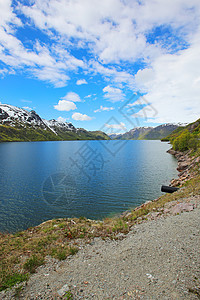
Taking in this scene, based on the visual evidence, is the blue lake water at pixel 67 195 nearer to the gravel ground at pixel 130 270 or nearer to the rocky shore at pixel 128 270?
the rocky shore at pixel 128 270

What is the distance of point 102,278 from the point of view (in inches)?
338

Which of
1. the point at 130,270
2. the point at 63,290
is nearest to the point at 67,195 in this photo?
the point at 63,290

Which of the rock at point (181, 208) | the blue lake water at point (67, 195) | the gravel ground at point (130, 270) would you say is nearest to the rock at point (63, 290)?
the gravel ground at point (130, 270)

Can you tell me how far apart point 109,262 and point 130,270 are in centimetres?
167

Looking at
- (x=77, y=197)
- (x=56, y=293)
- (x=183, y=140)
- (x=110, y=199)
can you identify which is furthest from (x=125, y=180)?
(x=183, y=140)

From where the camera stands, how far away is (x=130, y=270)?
890 centimetres

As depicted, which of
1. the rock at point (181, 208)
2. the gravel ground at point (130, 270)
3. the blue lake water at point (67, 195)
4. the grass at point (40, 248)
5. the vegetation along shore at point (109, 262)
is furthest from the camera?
the blue lake water at point (67, 195)

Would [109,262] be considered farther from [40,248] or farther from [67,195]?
[67,195]

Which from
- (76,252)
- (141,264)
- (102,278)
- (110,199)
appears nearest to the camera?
(102,278)

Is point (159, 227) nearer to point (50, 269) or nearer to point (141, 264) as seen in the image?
point (141, 264)

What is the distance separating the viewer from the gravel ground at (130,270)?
24.4ft

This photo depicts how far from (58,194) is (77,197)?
5.12m

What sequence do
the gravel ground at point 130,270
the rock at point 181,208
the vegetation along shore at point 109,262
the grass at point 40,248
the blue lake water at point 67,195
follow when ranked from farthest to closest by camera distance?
the blue lake water at point 67,195 → the rock at point 181,208 → the grass at point 40,248 → the vegetation along shore at point 109,262 → the gravel ground at point 130,270

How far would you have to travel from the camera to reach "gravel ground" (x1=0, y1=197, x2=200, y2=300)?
24.4 ft
